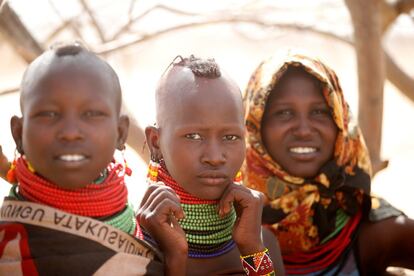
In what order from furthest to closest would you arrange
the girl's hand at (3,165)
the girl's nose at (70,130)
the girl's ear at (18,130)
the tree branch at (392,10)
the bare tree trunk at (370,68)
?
the tree branch at (392,10) → the bare tree trunk at (370,68) → the girl's hand at (3,165) → the girl's ear at (18,130) → the girl's nose at (70,130)

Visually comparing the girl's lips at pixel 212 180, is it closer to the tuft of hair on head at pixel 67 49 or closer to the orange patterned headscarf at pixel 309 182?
the tuft of hair on head at pixel 67 49

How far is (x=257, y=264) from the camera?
104 inches

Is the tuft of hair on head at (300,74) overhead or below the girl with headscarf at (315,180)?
overhead

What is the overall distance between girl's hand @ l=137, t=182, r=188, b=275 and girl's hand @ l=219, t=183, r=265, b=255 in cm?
23

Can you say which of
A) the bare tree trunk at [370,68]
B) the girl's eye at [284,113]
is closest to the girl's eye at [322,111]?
the girl's eye at [284,113]

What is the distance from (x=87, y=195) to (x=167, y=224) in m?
0.32

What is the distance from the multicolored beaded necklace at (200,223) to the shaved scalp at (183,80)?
0.24m

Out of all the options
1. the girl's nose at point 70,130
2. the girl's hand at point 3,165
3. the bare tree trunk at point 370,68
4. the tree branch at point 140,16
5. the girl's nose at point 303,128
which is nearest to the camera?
the girl's nose at point 70,130

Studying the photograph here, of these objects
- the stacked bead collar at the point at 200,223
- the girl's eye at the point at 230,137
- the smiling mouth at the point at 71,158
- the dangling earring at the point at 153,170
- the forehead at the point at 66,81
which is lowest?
the stacked bead collar at the point at 200,223

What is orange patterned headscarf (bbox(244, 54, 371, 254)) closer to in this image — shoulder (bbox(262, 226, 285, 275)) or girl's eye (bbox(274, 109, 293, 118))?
girl's eye (bbox(274, 109, 293, 118))

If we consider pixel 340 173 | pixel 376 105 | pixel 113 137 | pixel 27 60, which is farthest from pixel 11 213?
pixel 376 105

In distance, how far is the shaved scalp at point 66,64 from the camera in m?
2.23

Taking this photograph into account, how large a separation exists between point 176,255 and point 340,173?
48.3 inches

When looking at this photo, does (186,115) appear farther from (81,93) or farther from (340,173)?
(340,173)
